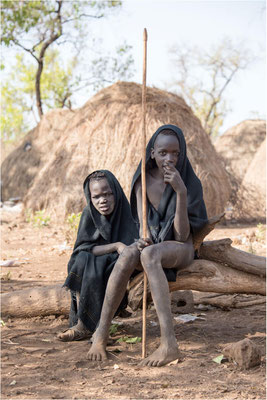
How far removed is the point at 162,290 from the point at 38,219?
19.6ft

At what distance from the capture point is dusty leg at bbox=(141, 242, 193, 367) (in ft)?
10.0

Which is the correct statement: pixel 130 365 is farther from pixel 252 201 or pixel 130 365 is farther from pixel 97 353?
pixel 252 201

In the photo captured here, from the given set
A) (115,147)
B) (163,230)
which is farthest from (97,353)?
(115,147)

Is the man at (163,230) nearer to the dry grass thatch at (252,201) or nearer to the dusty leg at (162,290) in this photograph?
the dusty leg at (162,290)

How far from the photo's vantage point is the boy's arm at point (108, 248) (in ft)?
11.5

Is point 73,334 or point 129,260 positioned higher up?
point 129,260

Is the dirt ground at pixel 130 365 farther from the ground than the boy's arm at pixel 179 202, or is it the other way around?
the boy's arm at pixel 179 202

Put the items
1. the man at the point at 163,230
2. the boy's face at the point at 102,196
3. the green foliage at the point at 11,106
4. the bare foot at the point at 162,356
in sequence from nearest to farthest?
the bare foot at the point at 162,356
the man at the point at 163,230
the boy's face at the point at 102,196
the green foliage at the point at 11,106

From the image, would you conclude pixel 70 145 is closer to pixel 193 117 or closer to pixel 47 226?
pixel 47 226

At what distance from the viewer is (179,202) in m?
3.28

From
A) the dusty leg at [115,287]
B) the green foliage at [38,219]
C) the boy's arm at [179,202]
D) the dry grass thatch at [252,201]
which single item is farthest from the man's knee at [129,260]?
the dry grass thatch at [252,201]

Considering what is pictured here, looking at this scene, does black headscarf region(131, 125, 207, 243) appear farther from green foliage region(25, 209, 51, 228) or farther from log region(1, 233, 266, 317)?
green foliage region(25, 209, 51, 228)

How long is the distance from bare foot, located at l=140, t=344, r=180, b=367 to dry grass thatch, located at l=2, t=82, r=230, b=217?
5.44m

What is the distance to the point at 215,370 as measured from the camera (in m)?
2.99
